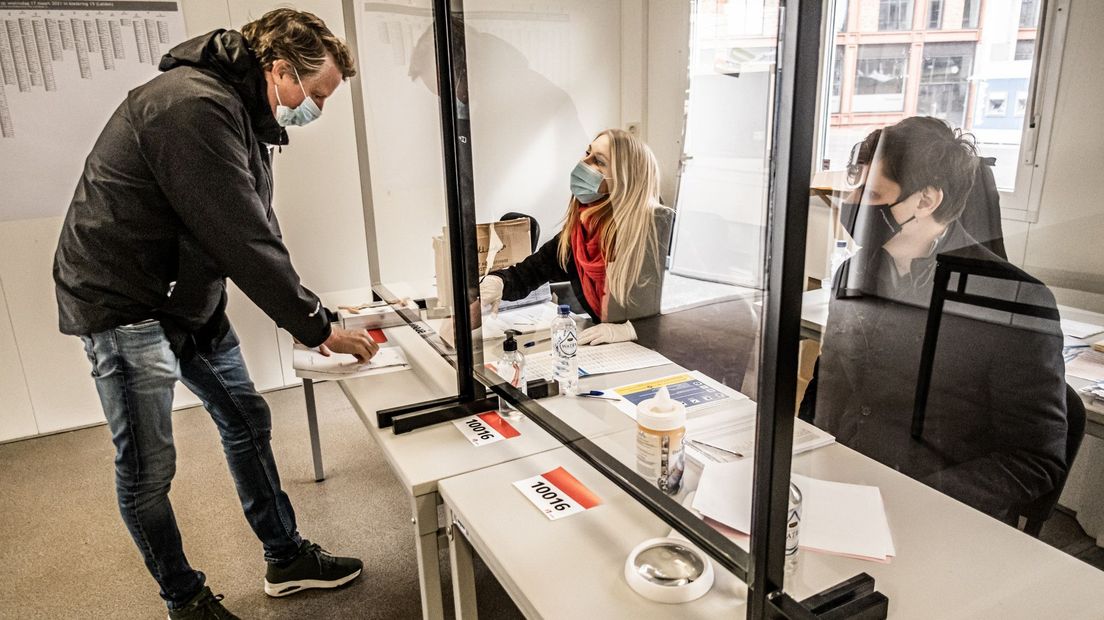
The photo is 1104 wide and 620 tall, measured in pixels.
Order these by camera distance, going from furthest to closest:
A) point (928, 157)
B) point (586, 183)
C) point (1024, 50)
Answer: point (586, 183) < point (928, 157) < point (1024, 50)

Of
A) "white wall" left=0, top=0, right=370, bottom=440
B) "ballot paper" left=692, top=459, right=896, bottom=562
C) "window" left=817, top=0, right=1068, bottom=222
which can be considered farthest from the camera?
"white wall" left=0, top=0, right=370, bottom=440

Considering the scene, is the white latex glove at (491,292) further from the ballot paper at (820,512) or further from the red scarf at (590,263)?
the ballot paper at (820,512)

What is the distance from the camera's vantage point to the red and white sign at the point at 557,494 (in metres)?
1.23

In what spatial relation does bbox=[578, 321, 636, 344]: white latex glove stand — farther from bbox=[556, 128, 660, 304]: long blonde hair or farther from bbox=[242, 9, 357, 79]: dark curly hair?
bbox=[242, 9, 357, 79]: dark curly hair

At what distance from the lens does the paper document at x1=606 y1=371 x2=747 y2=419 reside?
3.41ft

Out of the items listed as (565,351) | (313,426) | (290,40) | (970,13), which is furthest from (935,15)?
(313,426)

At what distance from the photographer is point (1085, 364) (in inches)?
47.4

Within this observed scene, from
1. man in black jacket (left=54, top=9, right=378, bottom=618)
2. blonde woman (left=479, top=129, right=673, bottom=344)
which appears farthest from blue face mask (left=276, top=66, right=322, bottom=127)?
blonde woman (left=479, top=129, right=673, bottom=344)

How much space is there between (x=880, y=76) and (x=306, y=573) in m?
1.94

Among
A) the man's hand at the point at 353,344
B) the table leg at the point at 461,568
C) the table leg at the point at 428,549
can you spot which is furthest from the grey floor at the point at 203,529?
the man's hand at the point at 353,344

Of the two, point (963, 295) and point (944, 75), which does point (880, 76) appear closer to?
point (944, 75)

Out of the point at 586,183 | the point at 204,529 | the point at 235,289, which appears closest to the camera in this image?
the point at 586,183

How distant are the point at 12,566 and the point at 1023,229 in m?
2.89

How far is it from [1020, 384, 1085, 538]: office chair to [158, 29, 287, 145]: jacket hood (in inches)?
69.6
